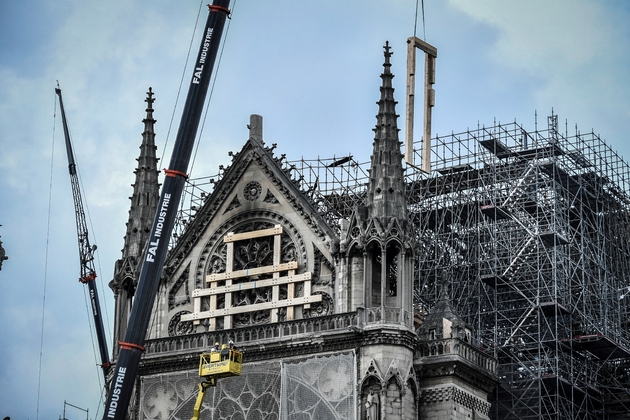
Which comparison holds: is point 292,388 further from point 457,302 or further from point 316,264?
point 457,302

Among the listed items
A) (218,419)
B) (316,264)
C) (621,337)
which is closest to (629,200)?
(621,337)

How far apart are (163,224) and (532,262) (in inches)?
937

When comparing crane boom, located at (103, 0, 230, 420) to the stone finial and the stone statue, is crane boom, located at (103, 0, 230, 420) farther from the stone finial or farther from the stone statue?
the stone statue

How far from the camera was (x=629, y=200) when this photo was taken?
8162cm

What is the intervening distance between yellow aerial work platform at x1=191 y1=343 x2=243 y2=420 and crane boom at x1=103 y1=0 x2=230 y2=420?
3300mm

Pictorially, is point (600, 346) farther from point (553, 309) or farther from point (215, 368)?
point (215, 368)

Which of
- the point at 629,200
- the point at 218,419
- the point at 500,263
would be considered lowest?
the point at 218,419

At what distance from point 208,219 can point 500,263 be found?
1590 cm

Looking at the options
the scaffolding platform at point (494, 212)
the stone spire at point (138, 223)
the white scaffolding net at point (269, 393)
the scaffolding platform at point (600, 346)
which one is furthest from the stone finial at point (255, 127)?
the scaffolding platform at point (600, 346)

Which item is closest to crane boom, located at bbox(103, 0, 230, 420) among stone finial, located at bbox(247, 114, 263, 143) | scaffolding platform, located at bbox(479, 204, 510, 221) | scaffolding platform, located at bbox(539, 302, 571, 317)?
stone finial, located at bbox(247, 114, 263, 143)

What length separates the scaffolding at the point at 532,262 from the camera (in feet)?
236

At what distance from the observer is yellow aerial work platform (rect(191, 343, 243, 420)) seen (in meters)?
55.5

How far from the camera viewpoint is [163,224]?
56.5 meters

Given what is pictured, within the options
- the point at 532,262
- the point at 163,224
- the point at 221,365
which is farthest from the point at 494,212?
the point at 163,224
